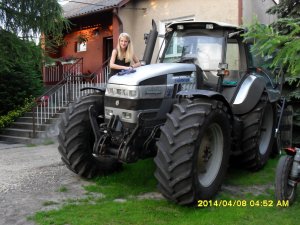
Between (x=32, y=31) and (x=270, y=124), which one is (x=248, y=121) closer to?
(x=270, y=124)

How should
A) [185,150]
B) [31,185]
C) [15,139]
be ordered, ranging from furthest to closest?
[15,139] < [31,185] < [185,150]

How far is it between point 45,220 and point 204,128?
1983mm

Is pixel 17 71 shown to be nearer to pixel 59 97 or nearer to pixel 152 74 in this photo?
pixel 59 97

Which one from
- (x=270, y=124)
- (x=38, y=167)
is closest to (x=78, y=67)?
(x=38, y=167)

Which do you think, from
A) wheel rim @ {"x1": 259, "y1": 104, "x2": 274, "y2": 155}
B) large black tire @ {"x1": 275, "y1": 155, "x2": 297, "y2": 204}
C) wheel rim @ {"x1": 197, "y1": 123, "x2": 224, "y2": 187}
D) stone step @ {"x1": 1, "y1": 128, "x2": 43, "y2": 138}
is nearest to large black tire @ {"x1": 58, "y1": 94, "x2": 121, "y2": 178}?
wheel rim @ {"x1": 197, "y1": 123, "x2": 224, "y2": 187}

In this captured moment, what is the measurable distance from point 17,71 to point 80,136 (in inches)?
349

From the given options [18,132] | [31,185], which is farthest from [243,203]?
[18,132]

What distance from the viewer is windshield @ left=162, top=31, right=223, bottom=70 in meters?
5.80

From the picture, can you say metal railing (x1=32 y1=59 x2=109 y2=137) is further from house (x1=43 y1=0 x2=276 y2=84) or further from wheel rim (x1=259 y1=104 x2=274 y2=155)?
wheel rim (x1=259 y1=104 x2=274 y2=155)

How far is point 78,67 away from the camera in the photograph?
16.8 metres

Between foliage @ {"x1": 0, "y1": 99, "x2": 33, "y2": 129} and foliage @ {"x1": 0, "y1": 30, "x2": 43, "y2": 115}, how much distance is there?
0.18 meters

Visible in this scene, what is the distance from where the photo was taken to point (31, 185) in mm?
5707

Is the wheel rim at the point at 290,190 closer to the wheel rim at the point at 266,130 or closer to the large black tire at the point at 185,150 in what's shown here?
the large black tire at the point at 185,150

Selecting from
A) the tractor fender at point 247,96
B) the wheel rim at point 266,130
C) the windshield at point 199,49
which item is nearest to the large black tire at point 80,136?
the windshield at point 199,49
